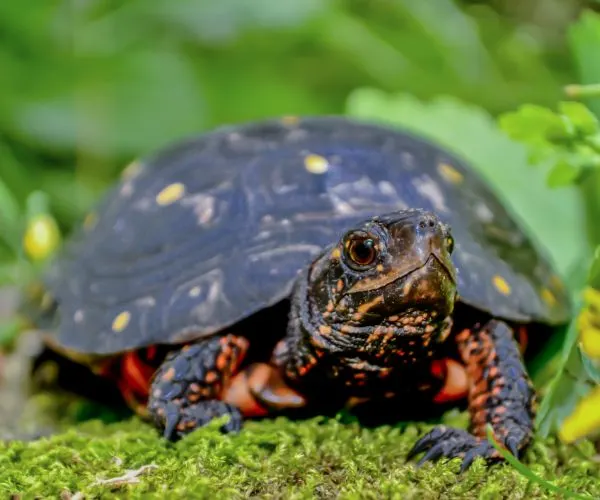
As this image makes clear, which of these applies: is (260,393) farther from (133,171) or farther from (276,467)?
(133,171)

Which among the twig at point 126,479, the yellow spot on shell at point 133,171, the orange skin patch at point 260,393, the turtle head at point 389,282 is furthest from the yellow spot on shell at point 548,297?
the yellow spot on shell at point 133,171

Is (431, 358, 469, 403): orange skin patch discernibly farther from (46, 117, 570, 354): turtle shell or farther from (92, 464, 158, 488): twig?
(92, 464, 158, 488): twig

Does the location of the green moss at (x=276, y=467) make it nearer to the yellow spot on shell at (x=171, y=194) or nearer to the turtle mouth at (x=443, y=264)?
the turtle mouth at (x=443, y=264)

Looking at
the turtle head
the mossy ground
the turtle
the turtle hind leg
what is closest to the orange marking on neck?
the turtle

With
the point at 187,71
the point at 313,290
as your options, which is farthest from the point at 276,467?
Answer: the point at 187,71

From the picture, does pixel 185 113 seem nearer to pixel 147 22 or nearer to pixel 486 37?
pixel 147 22

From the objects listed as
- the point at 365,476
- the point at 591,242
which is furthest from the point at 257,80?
the point at 365,476

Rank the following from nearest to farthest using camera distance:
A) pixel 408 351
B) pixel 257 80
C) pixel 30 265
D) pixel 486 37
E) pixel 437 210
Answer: pixel 408 351 → pixel 437 210 → pixel 30 265 → pixel 257 80 → pixel 486 37
